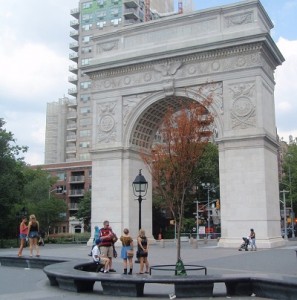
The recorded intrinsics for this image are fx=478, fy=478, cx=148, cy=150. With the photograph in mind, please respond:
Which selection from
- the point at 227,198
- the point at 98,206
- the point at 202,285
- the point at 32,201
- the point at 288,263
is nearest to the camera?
the point at 202,285

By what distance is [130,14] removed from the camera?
84.5 meters

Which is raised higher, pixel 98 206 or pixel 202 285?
pixel 98 206

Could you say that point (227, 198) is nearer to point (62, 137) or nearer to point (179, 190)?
point (179, 190)

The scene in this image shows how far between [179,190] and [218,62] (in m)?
19.1

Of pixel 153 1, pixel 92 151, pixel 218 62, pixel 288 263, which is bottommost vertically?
pixel 288 263

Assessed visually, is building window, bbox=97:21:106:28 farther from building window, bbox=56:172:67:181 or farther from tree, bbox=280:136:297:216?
tree, bbox=280:136:297:216

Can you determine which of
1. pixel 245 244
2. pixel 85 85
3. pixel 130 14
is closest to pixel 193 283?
pixel 245 244

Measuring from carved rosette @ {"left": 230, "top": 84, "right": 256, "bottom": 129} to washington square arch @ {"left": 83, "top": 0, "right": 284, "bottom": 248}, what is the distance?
0.07 m

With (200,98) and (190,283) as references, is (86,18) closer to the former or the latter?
(200,98)

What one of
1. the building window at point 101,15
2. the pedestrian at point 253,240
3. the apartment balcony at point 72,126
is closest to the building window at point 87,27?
the building window at point 101,15

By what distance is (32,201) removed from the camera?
67.1 metres

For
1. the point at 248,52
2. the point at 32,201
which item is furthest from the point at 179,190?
the point at 32,201

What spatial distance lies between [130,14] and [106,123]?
5228 cm

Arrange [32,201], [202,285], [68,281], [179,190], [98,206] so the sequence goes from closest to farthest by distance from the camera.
Result: 1. [202,285]
2. [68,281]
3. [179,190]
4. [98,206]
5. [32,201]
